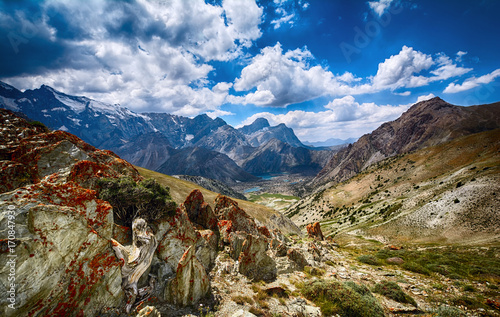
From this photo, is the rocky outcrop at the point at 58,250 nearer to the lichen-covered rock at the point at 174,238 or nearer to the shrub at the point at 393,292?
the lichen-covered rock at the point at 174,238

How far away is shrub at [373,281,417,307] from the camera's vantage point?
1531 centimetres

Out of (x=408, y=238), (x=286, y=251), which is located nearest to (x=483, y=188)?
(x=408, y=238)

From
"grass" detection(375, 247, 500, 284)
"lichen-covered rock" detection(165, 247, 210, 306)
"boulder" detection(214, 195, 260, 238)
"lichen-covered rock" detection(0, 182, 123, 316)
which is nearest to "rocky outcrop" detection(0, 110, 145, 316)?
"lichen-covered rock" detection(0, 182, 123, 316)

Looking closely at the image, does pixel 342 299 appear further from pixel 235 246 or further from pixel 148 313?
pixel 148 313

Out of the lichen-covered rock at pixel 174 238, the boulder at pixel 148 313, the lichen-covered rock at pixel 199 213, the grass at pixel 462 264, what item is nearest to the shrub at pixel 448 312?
the grass at pixel 462 264

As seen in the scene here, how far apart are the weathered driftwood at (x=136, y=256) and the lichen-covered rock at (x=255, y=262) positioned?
25.9 ft

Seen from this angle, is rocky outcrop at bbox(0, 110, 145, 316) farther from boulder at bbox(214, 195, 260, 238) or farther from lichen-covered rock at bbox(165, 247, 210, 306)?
boulder at bbox(214, 195, 260, 238)

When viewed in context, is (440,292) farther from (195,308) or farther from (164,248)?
(164,248)

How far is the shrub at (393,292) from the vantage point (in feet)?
50.2

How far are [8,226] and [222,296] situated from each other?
11442 mm

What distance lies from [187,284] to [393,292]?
17539 millimetres

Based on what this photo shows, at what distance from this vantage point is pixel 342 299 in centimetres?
1328

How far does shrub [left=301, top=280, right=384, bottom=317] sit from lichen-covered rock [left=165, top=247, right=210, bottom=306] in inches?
323

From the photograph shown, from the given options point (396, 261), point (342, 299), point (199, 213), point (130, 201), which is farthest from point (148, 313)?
point (396, 261)
